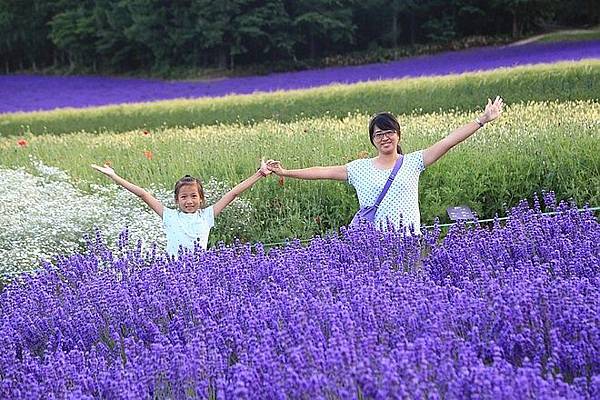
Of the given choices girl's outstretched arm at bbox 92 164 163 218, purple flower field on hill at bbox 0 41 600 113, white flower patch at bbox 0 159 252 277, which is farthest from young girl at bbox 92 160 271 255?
purple flower field on hill at bbox 0 41 600 113

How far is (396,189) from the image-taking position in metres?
4.49

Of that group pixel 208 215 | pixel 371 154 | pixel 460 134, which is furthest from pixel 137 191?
pixel 371 154

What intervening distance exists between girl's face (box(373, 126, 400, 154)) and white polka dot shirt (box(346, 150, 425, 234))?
0.12 meters

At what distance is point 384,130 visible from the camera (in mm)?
4398

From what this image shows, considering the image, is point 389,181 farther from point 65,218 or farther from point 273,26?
point 273,26

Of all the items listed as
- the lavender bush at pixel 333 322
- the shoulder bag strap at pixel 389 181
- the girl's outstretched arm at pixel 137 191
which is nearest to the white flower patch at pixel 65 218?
the girl's outstretched arm at pixel 137 191

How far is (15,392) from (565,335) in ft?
5.17

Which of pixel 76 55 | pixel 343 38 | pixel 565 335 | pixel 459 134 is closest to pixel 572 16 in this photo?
pixel 343 38

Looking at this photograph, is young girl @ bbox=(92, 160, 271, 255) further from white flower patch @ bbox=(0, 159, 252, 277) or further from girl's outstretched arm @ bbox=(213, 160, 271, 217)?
white flower patch @ bbox=(0, 159, 252, 277)

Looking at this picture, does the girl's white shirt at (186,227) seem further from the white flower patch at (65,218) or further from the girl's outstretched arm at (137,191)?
the white flower patch at (65,218)

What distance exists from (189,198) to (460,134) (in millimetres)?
1481

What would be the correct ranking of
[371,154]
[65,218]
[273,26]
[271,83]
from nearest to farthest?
1. [65,218]
2. [371,154]
3. [271,83]
4. [273,26]

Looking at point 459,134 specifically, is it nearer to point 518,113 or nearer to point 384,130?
point 384,130

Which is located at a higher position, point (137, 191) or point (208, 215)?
point (137, 191)
